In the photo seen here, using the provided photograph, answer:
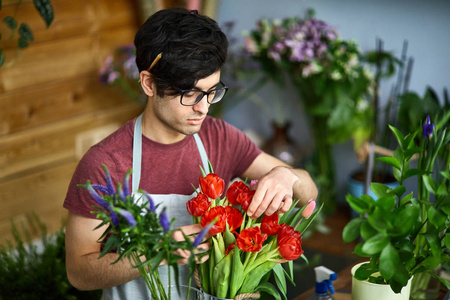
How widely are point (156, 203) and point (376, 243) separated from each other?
2.34 ft

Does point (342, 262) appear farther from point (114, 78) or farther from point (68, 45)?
point (68, 45)

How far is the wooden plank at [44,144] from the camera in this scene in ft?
9.28

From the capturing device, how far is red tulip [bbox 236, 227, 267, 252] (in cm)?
100

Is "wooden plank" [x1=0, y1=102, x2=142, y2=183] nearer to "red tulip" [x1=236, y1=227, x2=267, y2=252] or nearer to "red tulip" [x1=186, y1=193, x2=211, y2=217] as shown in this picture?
"red tulip" [x1=186, y1=193, x2=211, y2=217]

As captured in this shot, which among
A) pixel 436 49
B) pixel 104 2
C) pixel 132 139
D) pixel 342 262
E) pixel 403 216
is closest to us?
pixel 403 216

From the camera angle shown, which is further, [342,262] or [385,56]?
[385,56]

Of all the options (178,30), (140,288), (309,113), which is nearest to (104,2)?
(309,113)

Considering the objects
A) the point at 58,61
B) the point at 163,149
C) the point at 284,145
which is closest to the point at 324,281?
the point at 163,149

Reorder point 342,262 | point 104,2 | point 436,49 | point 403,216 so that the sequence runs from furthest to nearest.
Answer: point 104,2 < point 436,49 < point 342,262 < point 403,216

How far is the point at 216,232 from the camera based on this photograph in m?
1.00

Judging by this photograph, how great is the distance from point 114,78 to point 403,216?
2.33 m

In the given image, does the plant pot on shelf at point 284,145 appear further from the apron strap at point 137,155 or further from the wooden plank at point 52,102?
the apron strap at point 137,155

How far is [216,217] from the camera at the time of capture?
100cm

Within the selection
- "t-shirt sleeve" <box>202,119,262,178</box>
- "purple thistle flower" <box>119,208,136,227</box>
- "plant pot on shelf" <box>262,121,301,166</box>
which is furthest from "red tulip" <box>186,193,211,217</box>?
"plant pot on shelf" <box>262,121,301,166</box>
